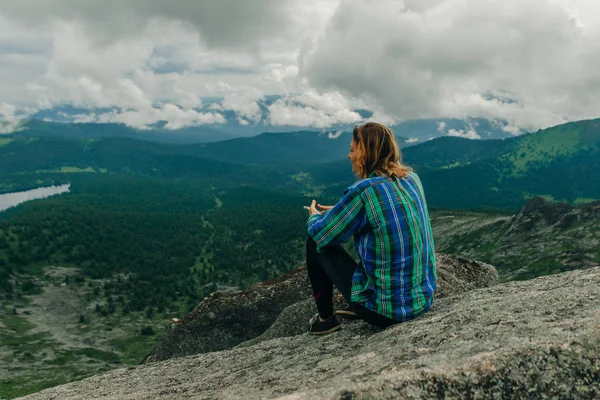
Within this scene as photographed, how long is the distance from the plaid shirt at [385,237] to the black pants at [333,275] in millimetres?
333

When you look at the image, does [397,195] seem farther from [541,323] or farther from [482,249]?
[482,249]

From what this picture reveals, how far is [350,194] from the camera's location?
8.40 m

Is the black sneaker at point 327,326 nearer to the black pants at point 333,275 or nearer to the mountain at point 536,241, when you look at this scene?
the black pants at point 333,275

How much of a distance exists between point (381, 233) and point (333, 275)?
2.10 m

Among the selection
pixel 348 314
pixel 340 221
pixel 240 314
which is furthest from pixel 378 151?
pixel 240 314

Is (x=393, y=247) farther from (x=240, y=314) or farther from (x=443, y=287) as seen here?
(x=240, y=314)

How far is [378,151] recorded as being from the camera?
29.1ft

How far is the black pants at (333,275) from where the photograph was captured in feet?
31.1

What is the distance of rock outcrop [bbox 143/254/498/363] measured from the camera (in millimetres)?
23703

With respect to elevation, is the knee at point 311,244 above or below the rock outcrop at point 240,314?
above

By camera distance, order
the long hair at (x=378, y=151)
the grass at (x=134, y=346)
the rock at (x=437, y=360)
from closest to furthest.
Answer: the rock at (x=437, y=360) < the long hair at (x=378, y=151) < the grass at (x=134, y=346)

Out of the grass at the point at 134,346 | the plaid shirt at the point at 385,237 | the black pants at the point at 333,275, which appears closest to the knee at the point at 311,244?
the black pants at the point at 333,275

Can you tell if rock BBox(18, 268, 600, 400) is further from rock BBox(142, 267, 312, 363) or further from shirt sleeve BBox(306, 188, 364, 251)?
rock BBox(142, 267, 312, 363)

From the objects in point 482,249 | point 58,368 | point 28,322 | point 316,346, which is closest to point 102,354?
point 58,368
